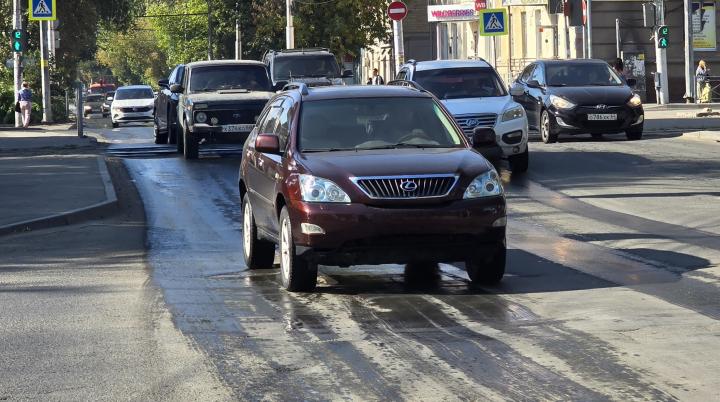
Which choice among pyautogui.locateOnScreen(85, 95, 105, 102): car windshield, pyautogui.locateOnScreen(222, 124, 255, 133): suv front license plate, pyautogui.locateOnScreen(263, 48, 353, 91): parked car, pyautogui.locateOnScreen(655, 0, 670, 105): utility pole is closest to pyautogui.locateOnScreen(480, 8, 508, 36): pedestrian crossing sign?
pyautogui.locateOnScreen(655, 0, 670, 105): utility pole

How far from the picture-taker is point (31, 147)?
32.2 meters

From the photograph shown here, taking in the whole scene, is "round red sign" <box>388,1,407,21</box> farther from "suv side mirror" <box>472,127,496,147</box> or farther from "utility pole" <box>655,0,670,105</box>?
"suv side mirror" <box>472,127,496,147</box>

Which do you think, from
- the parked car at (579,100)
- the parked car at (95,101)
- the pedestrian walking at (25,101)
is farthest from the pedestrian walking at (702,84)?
the parked car at (95,101)

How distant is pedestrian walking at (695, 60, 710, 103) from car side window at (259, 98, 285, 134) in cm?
3722

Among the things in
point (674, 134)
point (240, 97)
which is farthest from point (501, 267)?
point (674, 134)

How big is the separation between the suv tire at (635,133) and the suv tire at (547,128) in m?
1.44

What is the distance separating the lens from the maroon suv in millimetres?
10266

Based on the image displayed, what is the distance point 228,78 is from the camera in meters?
28.4

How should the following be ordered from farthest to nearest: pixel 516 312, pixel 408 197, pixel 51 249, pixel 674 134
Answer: pixel 674 134 → pixel 51 249 → pixel 408 197 → pixel 516 312

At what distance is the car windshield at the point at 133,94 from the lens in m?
52.8

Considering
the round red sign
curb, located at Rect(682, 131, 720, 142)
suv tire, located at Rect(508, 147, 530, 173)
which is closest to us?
suv tire, located at Rect(508, 147, 530, 173)

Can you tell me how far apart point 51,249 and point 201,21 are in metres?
105

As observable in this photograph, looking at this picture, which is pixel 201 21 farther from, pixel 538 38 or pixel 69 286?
pixel 69 286

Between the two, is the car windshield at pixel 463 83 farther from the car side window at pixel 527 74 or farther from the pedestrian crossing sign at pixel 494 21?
the pedestrian crossing sign at pixel 494 21
